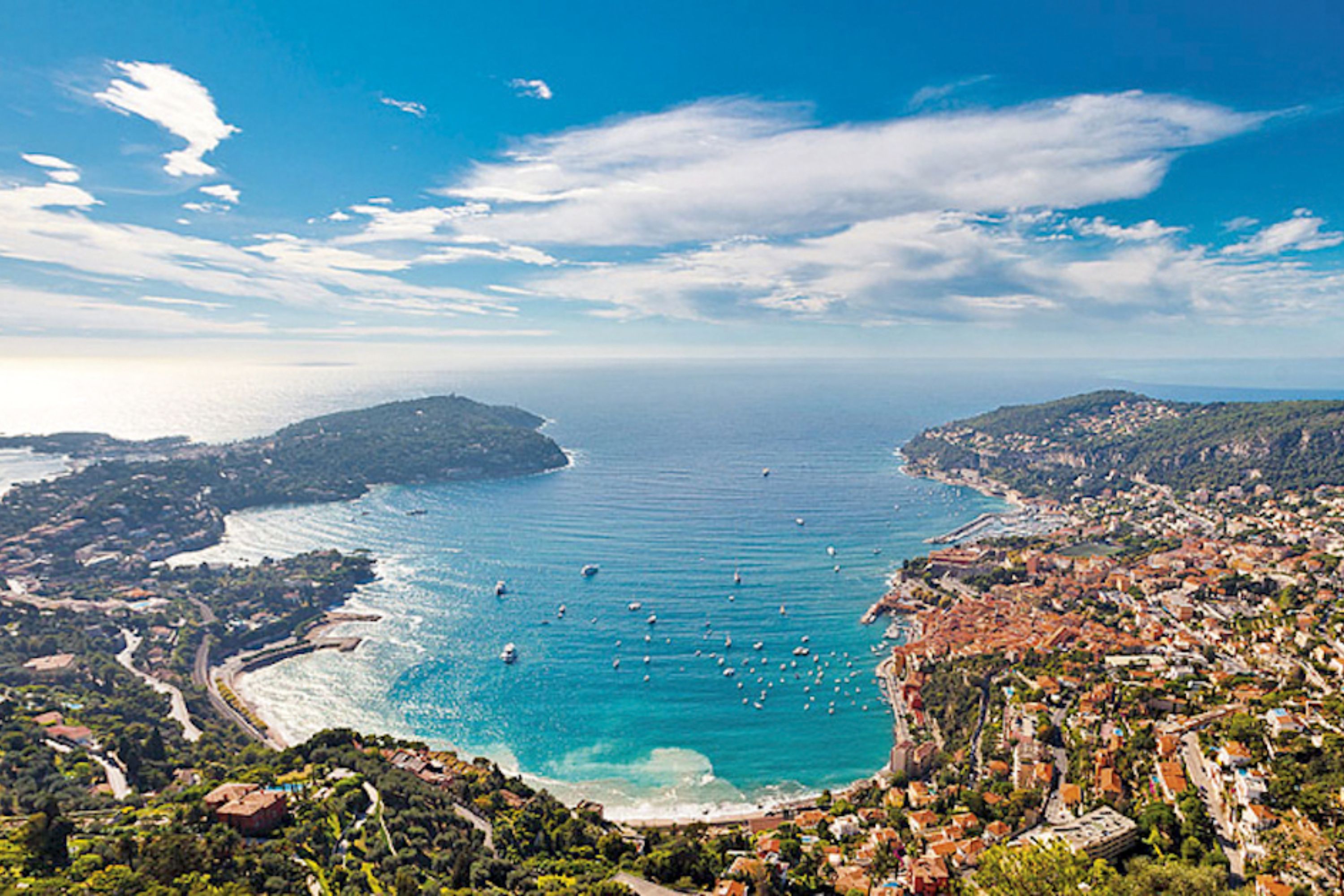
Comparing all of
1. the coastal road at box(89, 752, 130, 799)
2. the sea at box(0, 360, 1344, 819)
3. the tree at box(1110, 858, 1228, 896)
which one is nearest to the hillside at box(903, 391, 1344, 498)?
the sea at box(0, 360, 1344, 819)

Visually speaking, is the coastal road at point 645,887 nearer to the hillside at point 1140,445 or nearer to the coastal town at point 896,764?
the coastal town at point 896,764

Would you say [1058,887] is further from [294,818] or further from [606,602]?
[606,602]

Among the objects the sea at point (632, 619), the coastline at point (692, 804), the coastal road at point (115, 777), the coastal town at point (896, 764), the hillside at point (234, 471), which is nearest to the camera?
the coastal town at point (896, 764)

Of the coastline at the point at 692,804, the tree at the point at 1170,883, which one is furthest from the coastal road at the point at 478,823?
the tree at the point at 1170,883

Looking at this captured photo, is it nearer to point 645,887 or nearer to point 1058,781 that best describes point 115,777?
point 645,887

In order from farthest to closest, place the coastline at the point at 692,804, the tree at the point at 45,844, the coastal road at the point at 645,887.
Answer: the coastline at the point at 692,804 < the coastal road at the point at 645,887 < the tree at the point at 45,844

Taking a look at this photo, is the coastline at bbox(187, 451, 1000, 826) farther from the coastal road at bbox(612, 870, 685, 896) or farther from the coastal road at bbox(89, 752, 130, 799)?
the coastal road at bbox(612, 870, 685, 896)

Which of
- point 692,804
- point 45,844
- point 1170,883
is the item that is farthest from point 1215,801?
point 45,844
